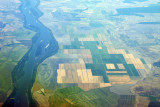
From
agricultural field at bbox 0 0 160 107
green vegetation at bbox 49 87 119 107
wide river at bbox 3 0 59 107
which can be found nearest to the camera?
green vegetation at bbox 49 87 119 107

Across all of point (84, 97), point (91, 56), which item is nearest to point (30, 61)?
point (91, 56)

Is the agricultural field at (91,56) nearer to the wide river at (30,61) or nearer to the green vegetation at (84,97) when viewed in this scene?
the green vegetation at (84,97)

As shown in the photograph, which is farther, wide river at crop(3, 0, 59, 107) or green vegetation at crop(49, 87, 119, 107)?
wide river at crop(3, 0, 59, 107)

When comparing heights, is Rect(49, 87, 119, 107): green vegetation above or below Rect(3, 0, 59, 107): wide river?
below

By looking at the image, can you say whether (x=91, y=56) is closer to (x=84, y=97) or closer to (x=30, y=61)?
(x=84, y=97)

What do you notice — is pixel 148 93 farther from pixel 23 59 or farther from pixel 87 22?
pixel 87 22

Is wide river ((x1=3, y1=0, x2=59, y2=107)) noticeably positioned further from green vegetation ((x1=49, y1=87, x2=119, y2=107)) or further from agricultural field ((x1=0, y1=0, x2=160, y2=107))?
green vegetation ((x1=49, y1=87, x2=119, y2=107))

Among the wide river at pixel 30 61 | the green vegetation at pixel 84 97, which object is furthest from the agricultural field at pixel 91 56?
the wide river at pixel 30 61

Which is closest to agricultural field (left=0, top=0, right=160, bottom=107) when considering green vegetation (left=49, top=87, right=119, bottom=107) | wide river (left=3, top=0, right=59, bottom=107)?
green vegetation (left=49, top=87, right=119, bottom=107)

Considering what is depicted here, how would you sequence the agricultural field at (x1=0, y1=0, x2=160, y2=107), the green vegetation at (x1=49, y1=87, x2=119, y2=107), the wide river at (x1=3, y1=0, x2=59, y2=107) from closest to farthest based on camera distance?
the green vegetation at (x1=49, y1=87, x2=119, y2=107), the wide river at (x1=3, y1=0, x2=59, y2=107), the agricultural field at (x1=0, y1=0, x2=160, y2=107)
